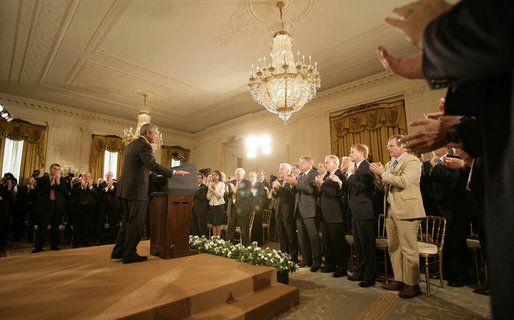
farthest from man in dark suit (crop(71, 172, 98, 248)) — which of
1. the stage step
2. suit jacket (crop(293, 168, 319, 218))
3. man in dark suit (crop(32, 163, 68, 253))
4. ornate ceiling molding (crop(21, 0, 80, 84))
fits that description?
the stage step

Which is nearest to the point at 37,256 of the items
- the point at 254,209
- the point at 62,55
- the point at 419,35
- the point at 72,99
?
the point at 254,209

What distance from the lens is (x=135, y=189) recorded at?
9.34 feet

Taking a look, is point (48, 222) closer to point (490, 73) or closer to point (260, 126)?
point (260, 126)

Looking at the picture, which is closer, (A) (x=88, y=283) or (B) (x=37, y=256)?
(A) (x=88, y=283)

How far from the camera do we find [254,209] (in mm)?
5645

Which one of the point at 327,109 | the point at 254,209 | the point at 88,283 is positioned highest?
the point at 327,109

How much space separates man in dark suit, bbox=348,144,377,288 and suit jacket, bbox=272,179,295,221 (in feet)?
4.68

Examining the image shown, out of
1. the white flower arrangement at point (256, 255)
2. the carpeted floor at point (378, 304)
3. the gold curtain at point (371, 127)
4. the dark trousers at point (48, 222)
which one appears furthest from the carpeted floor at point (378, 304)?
the dark trousers at point (48, 222)

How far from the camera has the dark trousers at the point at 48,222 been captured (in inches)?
202

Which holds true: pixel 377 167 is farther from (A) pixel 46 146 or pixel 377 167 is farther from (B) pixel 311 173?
(A) pixel 46 146

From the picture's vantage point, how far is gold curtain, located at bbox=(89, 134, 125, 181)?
9.41m

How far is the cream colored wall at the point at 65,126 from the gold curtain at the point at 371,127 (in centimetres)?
823

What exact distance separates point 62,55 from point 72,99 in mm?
2889

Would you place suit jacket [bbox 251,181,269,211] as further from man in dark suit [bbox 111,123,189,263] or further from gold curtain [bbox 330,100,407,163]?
man in dark suit [bbox 111,123,189,263]
